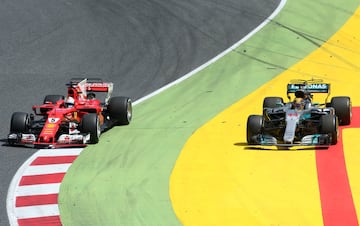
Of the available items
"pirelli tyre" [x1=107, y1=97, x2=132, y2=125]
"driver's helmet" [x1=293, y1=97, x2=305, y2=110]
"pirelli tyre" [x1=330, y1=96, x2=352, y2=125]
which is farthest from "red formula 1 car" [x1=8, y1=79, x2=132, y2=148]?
"pirelli tyre" [x1=330, y1=96, x2=352, y2=125]

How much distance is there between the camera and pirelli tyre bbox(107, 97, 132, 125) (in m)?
22.5

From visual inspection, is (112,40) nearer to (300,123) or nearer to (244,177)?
(300,123)

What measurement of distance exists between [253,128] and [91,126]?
3.93 metres

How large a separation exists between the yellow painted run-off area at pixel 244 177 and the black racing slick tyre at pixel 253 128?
29cm

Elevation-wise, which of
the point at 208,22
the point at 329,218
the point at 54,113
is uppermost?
the point at 208,22

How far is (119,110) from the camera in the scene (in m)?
22.4

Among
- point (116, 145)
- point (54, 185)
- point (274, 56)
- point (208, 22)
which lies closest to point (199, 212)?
point (54, 185)

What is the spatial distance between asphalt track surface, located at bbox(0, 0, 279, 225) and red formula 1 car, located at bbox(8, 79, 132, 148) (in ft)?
5.98

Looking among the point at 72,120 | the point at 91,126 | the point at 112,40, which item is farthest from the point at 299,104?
the point at 112,40

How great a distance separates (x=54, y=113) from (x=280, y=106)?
5.62 m

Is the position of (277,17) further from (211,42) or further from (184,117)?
(184,117)

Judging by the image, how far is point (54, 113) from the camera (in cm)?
2152

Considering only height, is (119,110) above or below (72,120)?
above

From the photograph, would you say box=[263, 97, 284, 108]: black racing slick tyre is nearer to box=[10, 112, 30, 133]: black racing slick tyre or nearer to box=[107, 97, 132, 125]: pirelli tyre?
box=[107, 97, 132, 125]: pirelli tyre
